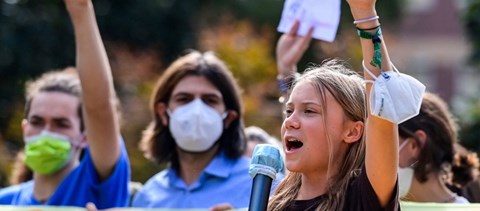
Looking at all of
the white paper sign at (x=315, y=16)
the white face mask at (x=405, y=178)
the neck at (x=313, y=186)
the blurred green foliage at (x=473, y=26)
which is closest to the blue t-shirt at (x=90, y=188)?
the white paper sign at (x=315, y=16)

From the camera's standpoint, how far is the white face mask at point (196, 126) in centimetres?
637

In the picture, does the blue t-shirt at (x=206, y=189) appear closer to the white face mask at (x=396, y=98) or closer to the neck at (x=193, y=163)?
the neck at (x=193, y=163)

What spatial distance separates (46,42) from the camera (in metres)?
13.7

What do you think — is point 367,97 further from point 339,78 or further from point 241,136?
point 241,136

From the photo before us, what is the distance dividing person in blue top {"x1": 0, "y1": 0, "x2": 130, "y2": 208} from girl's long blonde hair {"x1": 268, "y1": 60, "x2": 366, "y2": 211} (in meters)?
1.59

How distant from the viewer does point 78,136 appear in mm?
6547

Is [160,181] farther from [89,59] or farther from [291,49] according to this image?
[291,49]

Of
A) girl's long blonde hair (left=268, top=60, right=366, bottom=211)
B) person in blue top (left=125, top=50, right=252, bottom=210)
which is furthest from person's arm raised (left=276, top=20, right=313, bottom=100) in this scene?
girl's long blonde hair (left=268, top=60, right=366, bottom=211)

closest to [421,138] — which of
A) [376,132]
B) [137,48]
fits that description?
[376,132]

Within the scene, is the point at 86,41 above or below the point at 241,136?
above

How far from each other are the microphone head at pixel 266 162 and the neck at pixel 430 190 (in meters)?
1.67

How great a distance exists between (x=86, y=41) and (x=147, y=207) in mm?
856

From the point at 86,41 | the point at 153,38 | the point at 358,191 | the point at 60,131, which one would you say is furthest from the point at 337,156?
the point at 153,38

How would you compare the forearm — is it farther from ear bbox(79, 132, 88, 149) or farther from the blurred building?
the blurred building
